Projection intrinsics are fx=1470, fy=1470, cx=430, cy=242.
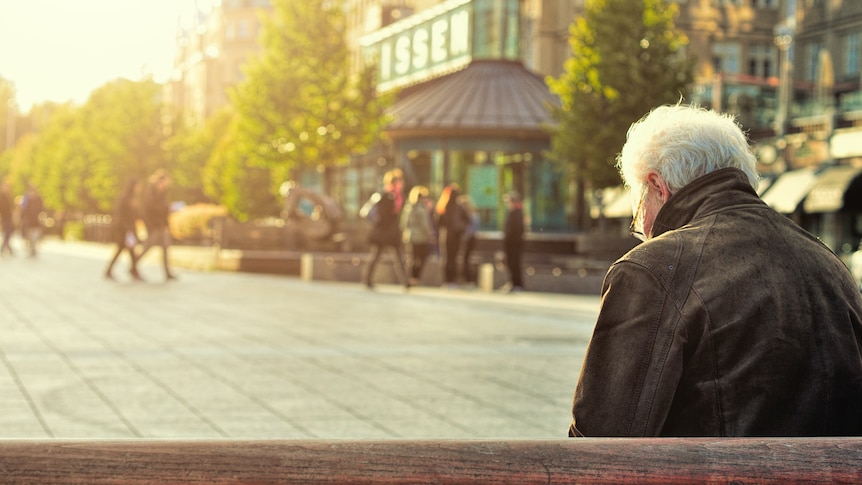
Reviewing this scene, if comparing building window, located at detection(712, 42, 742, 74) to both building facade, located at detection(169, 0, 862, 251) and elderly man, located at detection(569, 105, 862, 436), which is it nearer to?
building facade, located at detection(169, 0, 862, 251)

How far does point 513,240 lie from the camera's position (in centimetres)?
2356

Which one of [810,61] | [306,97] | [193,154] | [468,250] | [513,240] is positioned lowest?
[468,250]

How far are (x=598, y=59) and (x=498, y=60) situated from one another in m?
17.7

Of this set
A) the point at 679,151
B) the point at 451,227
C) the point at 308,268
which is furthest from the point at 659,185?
the point at 308,268

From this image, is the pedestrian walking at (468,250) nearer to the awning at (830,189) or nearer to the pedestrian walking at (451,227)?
the pedestrian walking at (451,227)

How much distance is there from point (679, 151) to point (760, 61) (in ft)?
197

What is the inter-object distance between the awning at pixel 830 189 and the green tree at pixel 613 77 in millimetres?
11504

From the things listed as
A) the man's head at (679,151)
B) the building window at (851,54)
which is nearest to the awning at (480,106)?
the building window at (851,54)

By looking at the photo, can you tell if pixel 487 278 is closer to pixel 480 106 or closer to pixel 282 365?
pixel 282 365

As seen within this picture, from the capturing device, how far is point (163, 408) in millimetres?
8367

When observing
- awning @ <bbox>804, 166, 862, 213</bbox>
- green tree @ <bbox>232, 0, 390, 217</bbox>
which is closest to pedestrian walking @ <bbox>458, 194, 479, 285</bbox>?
green tree @ <bbox>232, 0, 390, 217</bbox>

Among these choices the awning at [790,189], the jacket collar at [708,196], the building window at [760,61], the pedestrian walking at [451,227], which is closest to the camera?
the jacket collar at [708,196]

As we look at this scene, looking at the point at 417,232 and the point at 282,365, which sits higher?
the point at 417,232

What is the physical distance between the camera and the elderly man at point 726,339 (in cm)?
284
